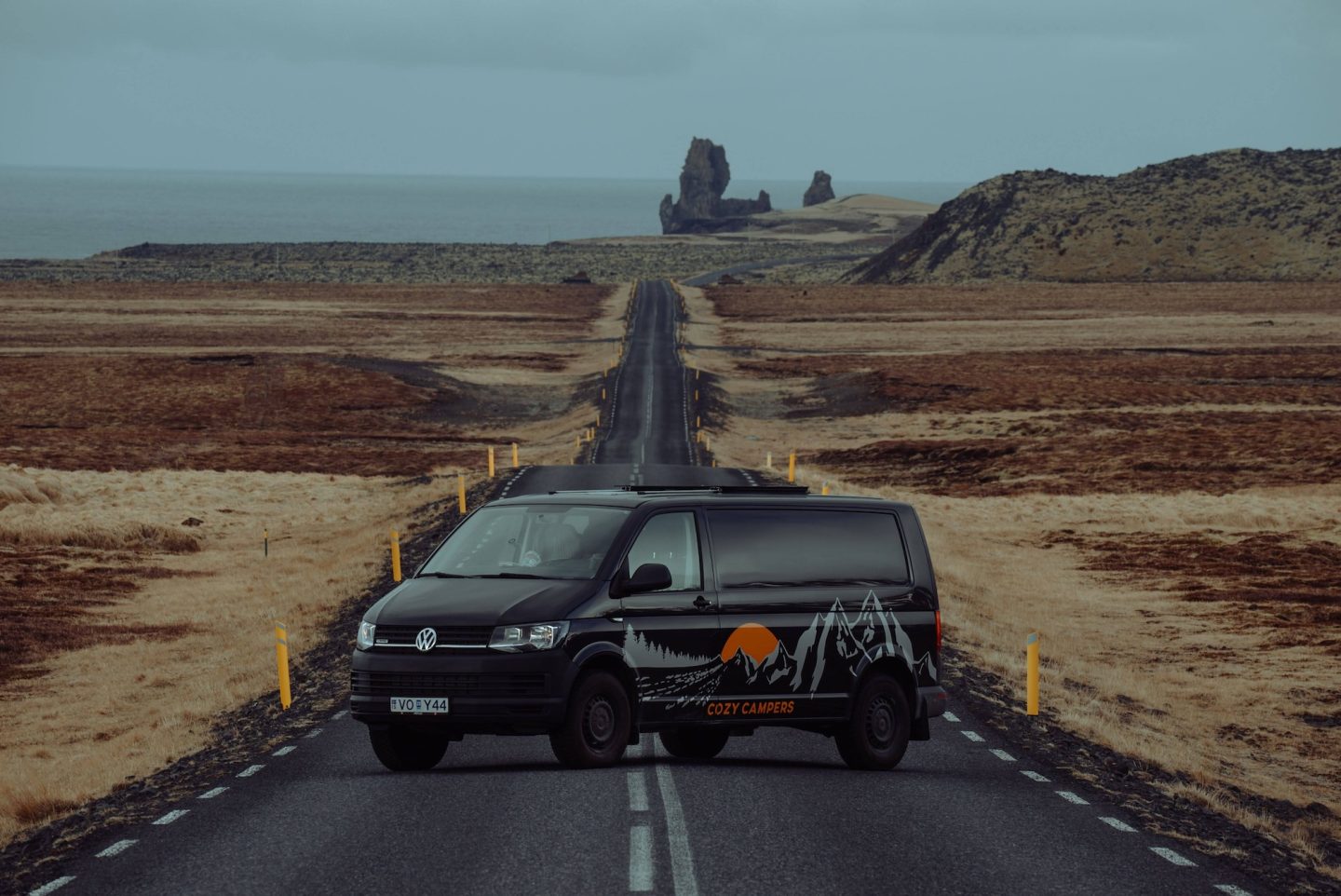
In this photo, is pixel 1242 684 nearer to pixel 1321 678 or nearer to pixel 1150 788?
pixel 1321 678

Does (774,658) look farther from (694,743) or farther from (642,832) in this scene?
(642,832)

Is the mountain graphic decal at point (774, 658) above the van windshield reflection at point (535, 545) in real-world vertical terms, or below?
below

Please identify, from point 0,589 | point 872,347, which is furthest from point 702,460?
point 872,347

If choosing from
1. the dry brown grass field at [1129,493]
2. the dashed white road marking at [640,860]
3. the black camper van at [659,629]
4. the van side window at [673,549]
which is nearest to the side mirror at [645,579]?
the black camper van at [659,629]

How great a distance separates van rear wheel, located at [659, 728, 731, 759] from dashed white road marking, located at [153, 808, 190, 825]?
174 inches

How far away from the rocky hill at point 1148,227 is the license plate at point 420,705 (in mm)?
161311

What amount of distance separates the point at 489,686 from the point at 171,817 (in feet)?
8.71

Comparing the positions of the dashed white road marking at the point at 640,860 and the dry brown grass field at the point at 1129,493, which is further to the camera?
the dry brown grass field at the point at 1129,493

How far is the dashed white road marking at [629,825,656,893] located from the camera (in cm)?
997

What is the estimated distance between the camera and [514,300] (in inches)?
6107

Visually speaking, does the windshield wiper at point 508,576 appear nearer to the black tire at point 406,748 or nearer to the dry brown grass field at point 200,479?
the black tire at point 406,748

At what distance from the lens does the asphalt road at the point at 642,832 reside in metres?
10.3

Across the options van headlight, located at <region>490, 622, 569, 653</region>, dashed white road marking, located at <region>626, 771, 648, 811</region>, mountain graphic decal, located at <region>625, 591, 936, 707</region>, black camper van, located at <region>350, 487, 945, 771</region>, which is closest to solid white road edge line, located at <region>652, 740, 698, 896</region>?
dashed white road marking, located at <region>626, 771, 648, 811</region>

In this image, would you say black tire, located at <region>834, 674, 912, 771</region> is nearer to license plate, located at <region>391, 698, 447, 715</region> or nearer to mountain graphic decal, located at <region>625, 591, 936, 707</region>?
mountain graphic decal, located at <region>625, 591, 936, 707</region>
